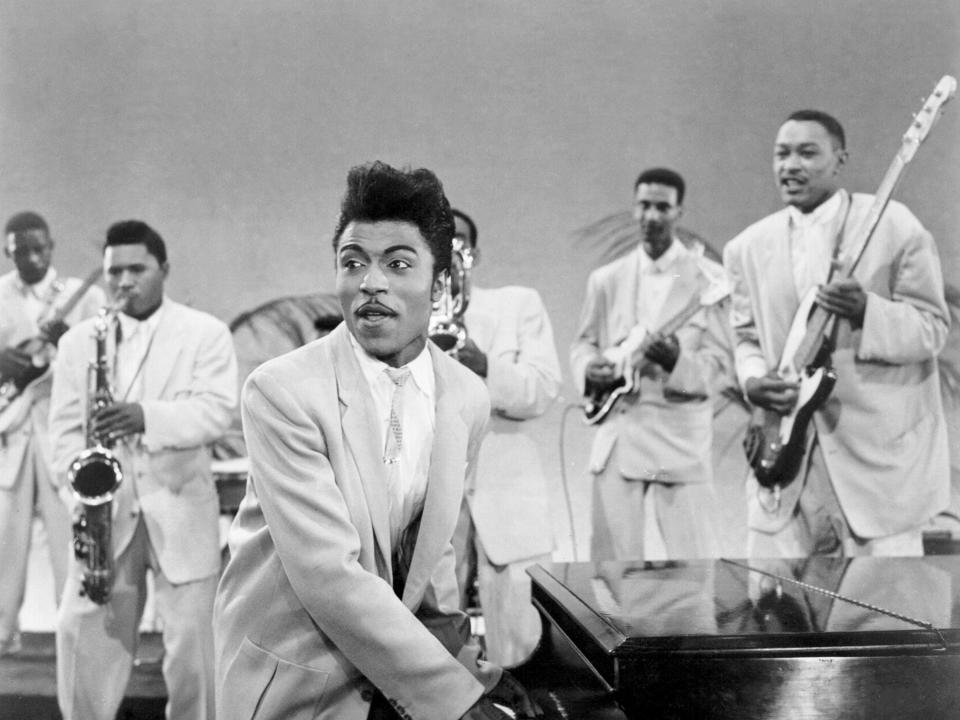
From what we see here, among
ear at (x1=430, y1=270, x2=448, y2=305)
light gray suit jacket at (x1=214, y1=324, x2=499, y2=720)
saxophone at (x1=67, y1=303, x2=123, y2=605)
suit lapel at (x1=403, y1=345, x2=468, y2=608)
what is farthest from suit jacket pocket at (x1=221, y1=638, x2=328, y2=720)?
saxophone at (x1=67, y1=303, x2=123, y2=605)

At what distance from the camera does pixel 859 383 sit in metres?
4.47

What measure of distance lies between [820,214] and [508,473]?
1.89 m

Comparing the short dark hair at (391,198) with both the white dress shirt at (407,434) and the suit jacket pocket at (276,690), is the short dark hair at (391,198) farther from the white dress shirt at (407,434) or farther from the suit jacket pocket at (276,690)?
the suit jacket pocket at (276,690)

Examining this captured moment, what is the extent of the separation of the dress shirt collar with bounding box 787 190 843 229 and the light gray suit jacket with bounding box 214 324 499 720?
10.1 ft

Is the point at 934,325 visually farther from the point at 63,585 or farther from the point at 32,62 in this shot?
the point at 32,62

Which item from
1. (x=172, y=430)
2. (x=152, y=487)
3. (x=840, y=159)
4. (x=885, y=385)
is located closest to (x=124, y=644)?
(x=152, y=487)

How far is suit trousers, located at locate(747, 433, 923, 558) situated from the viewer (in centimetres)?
446

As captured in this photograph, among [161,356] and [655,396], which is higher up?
[161,356]

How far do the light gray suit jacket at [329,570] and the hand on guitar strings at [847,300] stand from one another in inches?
113

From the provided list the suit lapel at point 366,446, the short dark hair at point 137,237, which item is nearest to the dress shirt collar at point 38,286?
the short dark hair at point 137,237

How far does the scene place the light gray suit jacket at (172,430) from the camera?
429 centimetres

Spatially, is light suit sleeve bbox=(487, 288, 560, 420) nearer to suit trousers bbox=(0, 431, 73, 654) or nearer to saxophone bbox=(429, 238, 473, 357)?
saxophone bbox=(429, 238, 473, 357)

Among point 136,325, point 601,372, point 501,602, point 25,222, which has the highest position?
point 25,222

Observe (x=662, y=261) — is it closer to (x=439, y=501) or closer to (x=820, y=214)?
(x=820, y=214)
